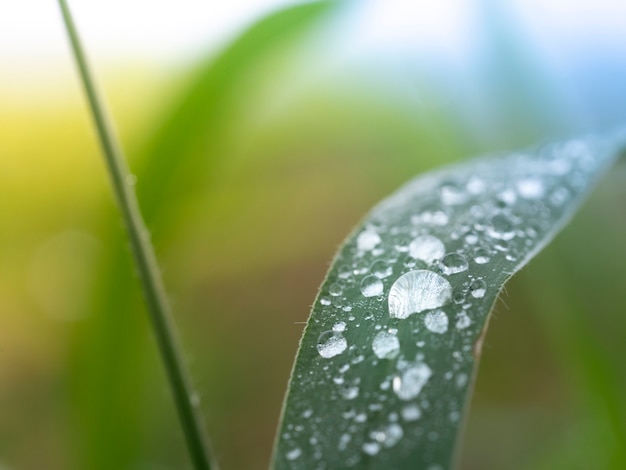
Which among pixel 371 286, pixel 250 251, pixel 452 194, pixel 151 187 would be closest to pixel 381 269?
pixel 371 286

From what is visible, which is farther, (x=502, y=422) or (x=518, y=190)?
(x=502, y=422)

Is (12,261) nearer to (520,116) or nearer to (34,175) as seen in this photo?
(34,175)

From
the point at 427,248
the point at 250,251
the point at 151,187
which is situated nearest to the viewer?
the point at 427,248

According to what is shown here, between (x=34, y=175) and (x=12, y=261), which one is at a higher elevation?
(x=34, y=175)

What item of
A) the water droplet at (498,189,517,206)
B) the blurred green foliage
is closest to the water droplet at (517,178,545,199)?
the water droplet at (498,189,517,206)

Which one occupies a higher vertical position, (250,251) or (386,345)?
(386,345)

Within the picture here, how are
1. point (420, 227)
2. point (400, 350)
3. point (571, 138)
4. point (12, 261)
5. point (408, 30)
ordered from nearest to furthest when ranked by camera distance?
point (400, 350)
point (420, 227)
point (571, 138)
point (408, 30)
point (12, 261)

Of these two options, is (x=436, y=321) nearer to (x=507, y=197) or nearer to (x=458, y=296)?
(x=458, y=296)

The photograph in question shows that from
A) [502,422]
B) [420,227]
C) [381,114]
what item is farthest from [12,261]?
[420,227]
